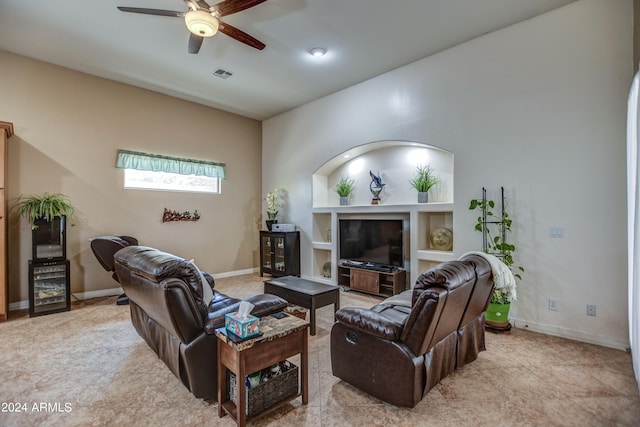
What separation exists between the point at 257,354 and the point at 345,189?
3.97 m

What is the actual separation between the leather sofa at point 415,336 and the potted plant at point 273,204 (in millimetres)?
4055

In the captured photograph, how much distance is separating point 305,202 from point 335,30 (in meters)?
3.11

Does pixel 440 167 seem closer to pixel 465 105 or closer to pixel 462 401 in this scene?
pixel 465 105

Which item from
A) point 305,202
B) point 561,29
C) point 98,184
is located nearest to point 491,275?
point 561,29

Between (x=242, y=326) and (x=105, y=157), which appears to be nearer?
(x=242, y=326)

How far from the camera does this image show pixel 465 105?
3896 mm

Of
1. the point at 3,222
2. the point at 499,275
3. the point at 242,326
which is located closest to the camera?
the point at 242,326

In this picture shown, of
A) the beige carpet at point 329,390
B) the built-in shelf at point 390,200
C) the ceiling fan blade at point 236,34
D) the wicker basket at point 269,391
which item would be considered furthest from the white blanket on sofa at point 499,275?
the ceiling fan blade at point 236,34

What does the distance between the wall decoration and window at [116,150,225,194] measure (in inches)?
16.8

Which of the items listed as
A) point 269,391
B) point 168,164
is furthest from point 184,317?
point 168,164

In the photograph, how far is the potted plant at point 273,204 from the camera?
629 centimetres

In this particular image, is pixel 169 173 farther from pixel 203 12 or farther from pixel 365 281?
pixel 365 281

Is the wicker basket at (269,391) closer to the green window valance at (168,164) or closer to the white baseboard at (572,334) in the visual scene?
the white baseboard at (572,334)

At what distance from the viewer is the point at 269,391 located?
1.97m
